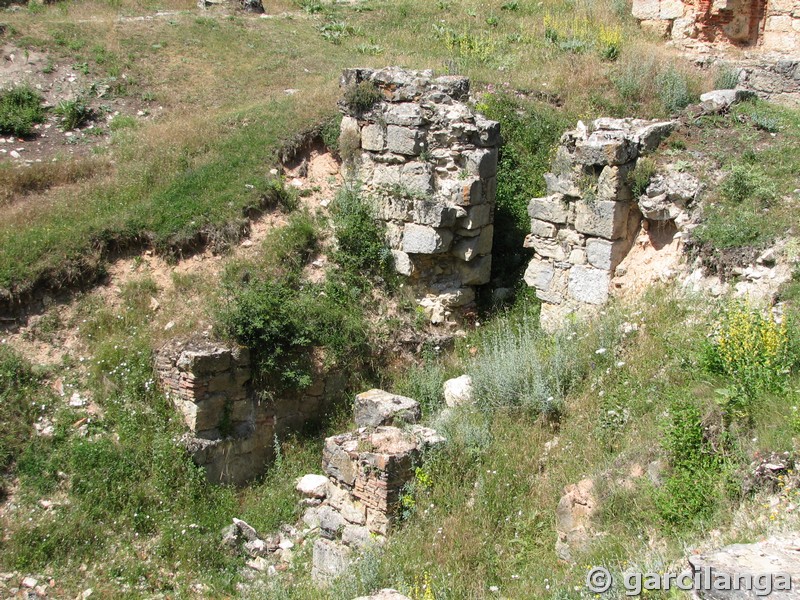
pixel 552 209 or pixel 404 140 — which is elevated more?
pixel 404 140

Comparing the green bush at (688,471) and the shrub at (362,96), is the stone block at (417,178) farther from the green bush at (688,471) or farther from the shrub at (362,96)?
the green bush at (688,471)

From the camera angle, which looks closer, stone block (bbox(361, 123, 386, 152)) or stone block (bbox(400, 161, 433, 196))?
stone block (bbox(400, 161, 433, 196))

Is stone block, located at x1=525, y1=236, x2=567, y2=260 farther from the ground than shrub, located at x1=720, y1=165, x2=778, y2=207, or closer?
closer

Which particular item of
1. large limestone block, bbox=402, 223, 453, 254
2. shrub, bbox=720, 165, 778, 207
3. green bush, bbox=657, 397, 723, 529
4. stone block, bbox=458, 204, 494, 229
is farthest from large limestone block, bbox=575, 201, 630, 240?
green bush, bbox=657, 397, 723, 529

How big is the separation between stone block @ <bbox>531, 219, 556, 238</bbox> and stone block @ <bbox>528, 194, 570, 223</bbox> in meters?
0.05

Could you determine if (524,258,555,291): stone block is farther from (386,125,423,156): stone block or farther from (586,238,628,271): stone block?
(386,125,423,156): stone block

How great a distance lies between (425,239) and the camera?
31.5 ft

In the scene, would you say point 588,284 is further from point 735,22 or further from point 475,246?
point 735,22

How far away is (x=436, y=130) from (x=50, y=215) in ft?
17.0

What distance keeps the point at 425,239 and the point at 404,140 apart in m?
1.33

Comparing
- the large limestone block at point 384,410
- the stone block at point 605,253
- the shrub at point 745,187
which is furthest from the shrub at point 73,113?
the shrub at point 745,187

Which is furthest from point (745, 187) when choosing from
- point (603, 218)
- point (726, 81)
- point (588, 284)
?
point (726, 81)

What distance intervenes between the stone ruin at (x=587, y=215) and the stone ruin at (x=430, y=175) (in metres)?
0.86

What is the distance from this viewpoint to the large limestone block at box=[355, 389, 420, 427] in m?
7.70
